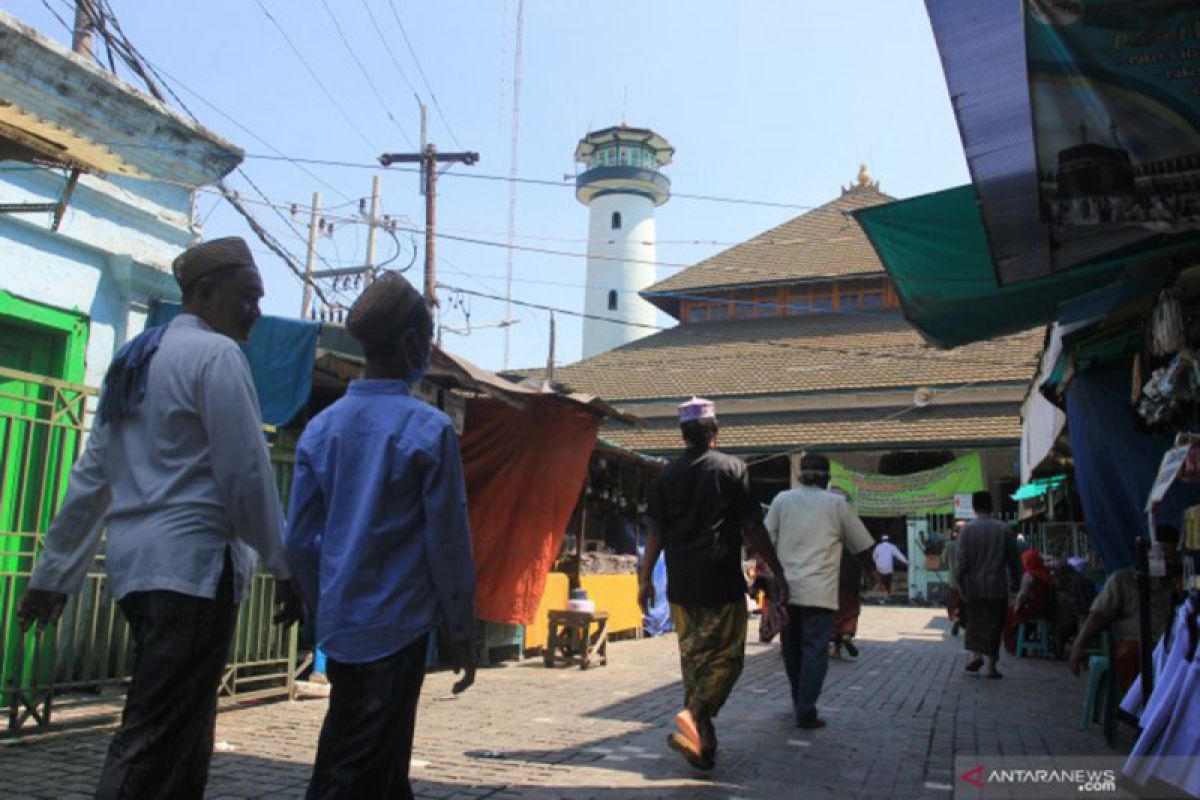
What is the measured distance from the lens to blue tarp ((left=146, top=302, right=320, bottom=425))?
7133mm

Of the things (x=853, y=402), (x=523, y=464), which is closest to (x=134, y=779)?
(x=523, y=464)

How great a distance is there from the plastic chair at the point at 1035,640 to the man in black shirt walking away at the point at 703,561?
7.88 metres

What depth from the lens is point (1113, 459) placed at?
6.40 m

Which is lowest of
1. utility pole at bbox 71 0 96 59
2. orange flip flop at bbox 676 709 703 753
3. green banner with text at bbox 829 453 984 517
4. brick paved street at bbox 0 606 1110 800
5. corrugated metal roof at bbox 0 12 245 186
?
brick paved street at bbox 0 606 1110 800

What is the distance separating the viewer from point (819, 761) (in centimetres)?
516

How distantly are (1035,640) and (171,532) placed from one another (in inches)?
452

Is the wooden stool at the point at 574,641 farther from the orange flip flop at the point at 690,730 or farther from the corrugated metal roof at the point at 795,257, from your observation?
the corrugated metal roof at the point at 795,257

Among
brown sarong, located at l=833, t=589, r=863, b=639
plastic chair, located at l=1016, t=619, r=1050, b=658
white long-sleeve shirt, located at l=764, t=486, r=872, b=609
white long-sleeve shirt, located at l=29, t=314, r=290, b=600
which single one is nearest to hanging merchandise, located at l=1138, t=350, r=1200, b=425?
white long-sleeve shirt, located at l=764, t=486, r=872, b=609

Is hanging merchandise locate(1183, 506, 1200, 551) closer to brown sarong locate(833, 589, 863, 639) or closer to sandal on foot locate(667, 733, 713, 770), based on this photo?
sandal on foot locate(667, 733, 713, 770)

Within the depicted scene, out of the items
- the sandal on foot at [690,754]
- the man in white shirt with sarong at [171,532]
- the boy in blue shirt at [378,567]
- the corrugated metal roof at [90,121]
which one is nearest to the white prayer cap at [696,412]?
the sandal on foot at [690,754]

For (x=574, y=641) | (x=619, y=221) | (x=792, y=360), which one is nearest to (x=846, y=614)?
(x=574, y=641)

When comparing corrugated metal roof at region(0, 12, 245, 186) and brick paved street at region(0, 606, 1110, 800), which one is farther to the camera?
corrugated metal roof at region(0, 12, 245, 186)

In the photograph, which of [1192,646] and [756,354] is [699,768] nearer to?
[1192,646]

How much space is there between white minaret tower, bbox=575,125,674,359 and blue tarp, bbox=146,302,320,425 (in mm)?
33721
